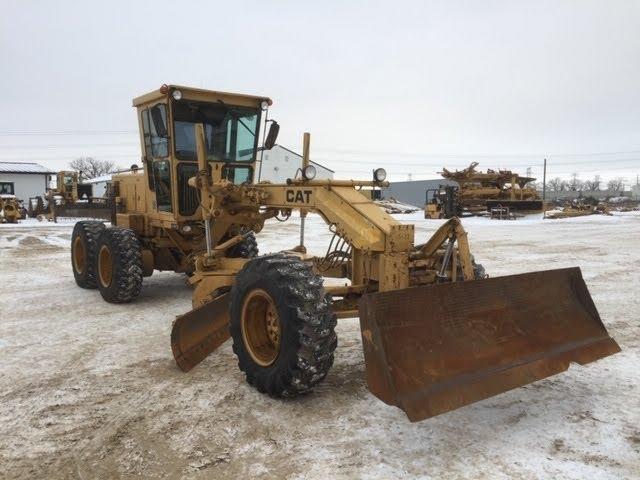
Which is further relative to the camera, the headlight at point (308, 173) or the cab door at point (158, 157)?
the cab door at point (158, 157)

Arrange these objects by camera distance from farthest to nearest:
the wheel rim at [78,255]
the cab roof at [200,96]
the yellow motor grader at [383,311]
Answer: the wheel rim at [78,255] → the cab roof at [200,96] → the yellow motor grader at [383,311]

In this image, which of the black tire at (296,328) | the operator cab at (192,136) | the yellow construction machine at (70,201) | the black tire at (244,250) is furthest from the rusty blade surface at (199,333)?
the yellow construction machine at (70,201)

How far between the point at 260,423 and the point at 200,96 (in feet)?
15.6

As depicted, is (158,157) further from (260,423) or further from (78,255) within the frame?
(260,423)

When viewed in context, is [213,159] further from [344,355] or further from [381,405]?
[381,405]

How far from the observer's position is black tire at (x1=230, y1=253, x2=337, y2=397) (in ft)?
12.3

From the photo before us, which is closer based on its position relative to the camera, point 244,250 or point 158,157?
point 158,157

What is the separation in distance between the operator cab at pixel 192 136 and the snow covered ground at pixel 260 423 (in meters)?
2.27

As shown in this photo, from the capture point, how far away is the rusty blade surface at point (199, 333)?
15.6 ft

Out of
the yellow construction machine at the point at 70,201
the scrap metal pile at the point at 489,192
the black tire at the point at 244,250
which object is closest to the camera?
the black tire at the point at 244,250

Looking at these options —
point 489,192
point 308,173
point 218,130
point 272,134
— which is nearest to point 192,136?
point 218,130

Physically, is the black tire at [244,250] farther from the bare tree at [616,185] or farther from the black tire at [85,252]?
the bare tree at [616,185]

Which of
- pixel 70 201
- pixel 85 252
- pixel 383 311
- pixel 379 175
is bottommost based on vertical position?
pixel 85 252

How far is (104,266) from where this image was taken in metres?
7.90
